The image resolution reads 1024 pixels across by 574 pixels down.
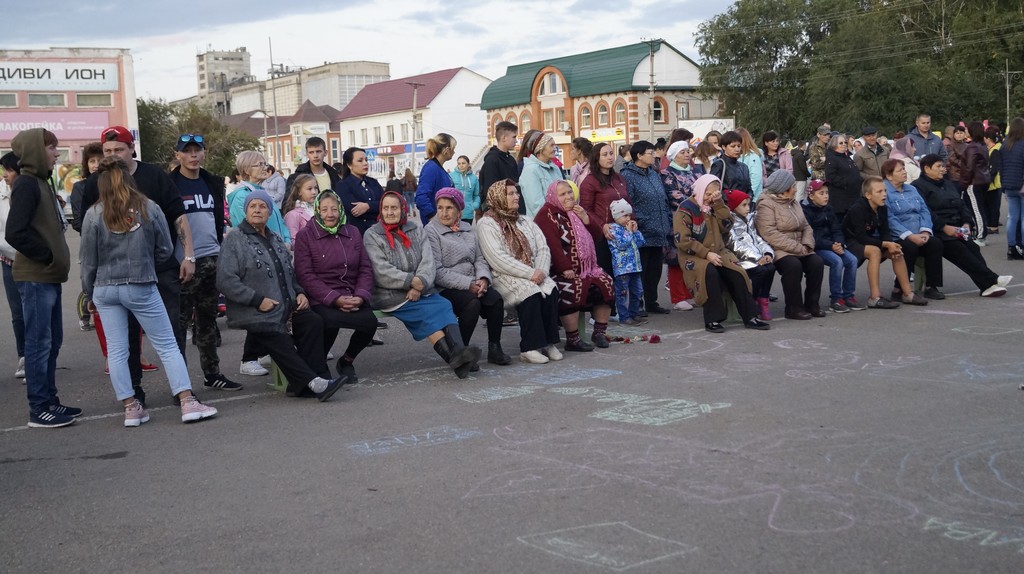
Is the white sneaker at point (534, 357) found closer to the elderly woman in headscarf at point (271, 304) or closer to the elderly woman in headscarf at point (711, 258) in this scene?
the elderly woman in headscarf at point (271, 304)

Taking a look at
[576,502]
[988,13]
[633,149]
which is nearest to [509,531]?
[576,502]

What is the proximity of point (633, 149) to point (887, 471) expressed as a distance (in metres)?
7.02

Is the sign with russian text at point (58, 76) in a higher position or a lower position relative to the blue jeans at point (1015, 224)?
higher

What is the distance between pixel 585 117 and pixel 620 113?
3902 mm

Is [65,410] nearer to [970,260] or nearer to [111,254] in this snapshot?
[111,254]

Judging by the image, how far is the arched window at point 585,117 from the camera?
74.8m

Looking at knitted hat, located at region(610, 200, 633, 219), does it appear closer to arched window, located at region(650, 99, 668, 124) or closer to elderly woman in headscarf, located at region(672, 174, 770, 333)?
elderly woman in headscarf, located at region(672, 174, 770, 333)

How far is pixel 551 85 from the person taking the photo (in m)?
77.4

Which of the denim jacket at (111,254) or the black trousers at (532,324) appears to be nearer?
the denim jacket at (111,254)


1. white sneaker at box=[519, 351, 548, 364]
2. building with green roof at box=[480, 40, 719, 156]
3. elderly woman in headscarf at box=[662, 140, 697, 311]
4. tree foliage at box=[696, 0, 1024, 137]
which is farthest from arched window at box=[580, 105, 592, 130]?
white sneaker at box=[519, 351, 548, 364]

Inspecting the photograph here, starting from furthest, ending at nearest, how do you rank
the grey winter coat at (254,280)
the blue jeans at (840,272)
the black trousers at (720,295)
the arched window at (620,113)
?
the arched window at (620,113), the blue jeans at (840,272), the black trousers at (720,295), the grey winter coat at (254,280)

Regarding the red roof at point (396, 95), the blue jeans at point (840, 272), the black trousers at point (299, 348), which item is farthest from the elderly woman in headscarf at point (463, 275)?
the red roof at point (396, 95)

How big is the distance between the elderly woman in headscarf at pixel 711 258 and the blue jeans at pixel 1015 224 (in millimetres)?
6421

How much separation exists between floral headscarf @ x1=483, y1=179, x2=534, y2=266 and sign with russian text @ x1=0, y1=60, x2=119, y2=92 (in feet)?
232
